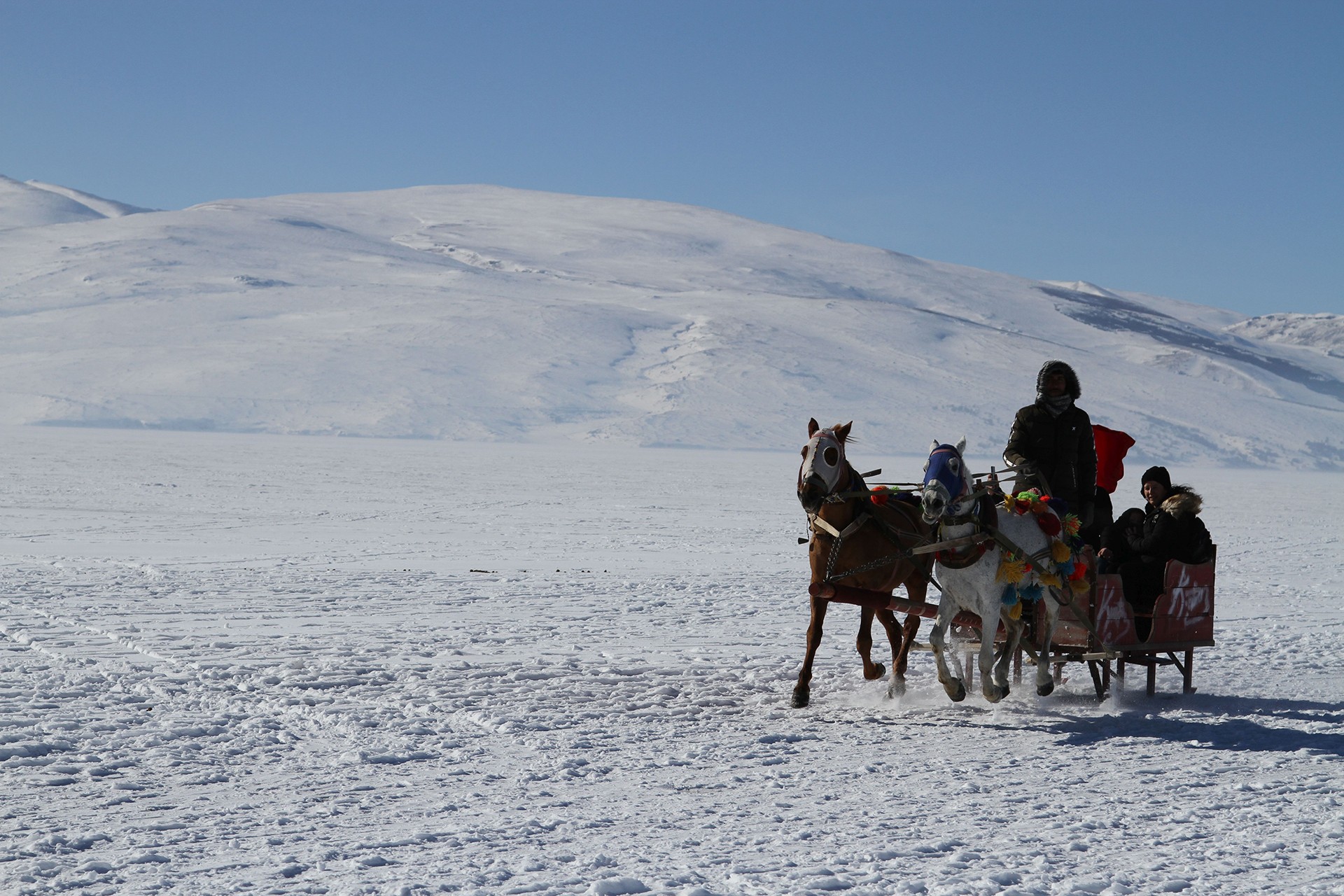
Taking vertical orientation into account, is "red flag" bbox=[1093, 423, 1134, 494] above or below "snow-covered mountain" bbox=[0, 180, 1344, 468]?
below

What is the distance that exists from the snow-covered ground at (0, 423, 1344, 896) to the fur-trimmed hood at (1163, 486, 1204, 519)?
1.06 meters

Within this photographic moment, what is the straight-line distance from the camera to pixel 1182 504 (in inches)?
309

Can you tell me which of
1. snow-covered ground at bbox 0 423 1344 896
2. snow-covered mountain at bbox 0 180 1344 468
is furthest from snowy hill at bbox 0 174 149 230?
snow-covered ground at bbox 0 423 1344 896

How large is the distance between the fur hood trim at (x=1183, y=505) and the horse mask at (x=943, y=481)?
5.75 ft

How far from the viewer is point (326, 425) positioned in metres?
55.6

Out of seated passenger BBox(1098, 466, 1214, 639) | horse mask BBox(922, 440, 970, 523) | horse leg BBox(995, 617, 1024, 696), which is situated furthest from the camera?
seated passenger BBox(1098, 466, 1214, 639)

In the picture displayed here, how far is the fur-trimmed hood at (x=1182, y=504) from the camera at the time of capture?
7824 millimetres

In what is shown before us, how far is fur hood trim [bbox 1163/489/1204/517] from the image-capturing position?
782 centimetres

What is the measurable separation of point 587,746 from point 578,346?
64.6 metres

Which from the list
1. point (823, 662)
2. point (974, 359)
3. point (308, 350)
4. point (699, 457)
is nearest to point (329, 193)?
point (308, 350)

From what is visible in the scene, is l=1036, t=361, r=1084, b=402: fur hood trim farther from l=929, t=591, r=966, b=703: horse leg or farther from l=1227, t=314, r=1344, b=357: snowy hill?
l=1227, t=314, r=1344, b=357: snowy hill

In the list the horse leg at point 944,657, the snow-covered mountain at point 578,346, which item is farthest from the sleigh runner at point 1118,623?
the snow-covered mountain at point 578,346

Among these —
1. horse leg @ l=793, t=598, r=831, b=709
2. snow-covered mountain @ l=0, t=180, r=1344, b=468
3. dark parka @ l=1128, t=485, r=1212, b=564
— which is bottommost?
horse leg @ l=793, t=598, r=831, b=709

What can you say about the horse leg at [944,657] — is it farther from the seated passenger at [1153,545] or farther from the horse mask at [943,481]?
the seated passenger at [1153,545]
